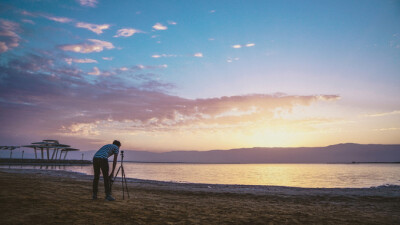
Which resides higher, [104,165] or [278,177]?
[104,165]

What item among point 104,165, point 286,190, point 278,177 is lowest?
point 278,177

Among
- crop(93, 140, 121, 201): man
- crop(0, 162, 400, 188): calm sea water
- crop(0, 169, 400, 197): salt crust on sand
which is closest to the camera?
crop(93, 140, 121, 201): man

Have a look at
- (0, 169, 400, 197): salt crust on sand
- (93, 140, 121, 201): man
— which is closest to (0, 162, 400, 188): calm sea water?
(0, 169, 400, 197): salt crust on sand

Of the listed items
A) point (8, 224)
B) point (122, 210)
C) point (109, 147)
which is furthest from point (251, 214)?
point (8, 224)

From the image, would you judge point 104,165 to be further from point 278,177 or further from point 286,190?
point 278,177

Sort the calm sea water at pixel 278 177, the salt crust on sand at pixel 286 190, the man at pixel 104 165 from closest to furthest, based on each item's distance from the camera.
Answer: the man at pixel 104 165 → the salt crust on sand at pixel 286 190 → the calm sea water at pixel 278 177

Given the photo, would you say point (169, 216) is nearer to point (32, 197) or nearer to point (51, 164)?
point (32, 197)

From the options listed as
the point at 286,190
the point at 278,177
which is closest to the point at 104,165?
the point at 286,190

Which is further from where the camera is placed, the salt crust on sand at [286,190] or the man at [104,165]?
the salt crust on sand at [286,190]

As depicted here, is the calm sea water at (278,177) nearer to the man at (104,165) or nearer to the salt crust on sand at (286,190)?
the salt crust on sand at (286,190)

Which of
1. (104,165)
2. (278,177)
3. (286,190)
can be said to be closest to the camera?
(104,165)

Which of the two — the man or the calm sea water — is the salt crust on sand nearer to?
the calm sea water

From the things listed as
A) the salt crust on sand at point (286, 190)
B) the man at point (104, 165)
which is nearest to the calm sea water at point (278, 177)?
the salt crust on sand at point (286, 190)

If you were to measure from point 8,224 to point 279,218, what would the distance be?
6.79 meters
